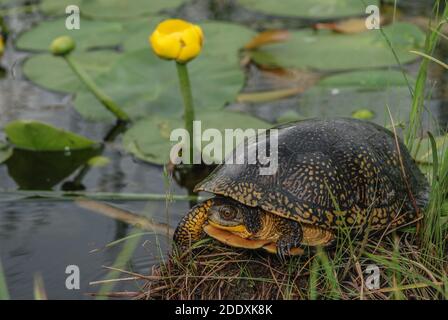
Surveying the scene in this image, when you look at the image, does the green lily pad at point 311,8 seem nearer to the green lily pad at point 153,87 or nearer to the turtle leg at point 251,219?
the green lily pad at point 153,87

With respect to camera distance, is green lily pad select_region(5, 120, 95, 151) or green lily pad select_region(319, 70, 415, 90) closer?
green lily pad select_region(5, 120, 95, 151)

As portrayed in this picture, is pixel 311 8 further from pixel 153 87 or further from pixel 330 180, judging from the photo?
pixel 330 180

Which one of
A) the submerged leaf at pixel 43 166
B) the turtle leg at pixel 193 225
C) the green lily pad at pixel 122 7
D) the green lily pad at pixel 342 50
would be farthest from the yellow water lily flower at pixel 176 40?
the green lily pad at pixel 122 7

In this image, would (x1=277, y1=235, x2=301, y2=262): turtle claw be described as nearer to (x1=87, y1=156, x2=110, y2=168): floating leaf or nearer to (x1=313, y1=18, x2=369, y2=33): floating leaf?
(x1=87, y1=156, x2=110, y2=168): floating leaf

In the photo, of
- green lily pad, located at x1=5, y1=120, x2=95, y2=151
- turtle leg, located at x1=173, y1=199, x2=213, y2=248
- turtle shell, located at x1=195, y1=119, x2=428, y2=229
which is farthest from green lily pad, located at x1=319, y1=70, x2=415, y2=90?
turtle leg, located at x1=173, y1=199, x2=213, y2=248

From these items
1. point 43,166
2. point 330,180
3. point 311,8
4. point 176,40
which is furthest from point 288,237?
point 311,8

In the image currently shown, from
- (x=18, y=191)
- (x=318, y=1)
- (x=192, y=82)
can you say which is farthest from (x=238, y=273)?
(x=318, y=1)
